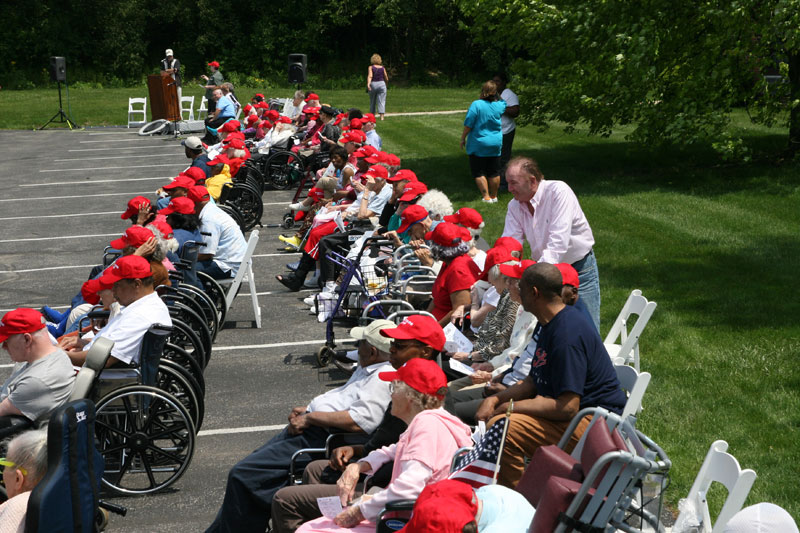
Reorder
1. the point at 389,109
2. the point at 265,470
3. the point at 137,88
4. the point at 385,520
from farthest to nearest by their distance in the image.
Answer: the point at 137,88 → the point at 389,109 → the point at 265,470 → the point at 385,520

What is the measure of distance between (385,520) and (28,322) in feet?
9.64

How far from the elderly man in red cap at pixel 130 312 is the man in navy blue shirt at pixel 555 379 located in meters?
2.86

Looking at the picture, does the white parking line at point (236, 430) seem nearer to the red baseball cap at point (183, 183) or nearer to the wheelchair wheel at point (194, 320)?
the wheelchair wheel at point (194, 320)

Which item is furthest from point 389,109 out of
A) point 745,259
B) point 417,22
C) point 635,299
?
point 635,299

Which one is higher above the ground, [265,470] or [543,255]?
[543,255]

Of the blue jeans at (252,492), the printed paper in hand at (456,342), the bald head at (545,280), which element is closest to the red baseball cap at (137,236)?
the printed paper in hand at (456,342)

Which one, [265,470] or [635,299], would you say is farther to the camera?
[635,299]

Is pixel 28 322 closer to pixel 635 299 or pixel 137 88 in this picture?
pixel 635 299

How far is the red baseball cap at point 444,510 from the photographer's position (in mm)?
3062

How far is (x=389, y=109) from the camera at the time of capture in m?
32.2

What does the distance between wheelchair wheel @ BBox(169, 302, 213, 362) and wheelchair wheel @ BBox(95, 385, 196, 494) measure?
4.87ft

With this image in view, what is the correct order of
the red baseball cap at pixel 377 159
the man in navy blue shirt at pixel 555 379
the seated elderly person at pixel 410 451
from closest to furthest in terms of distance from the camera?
the seated elderly person at pixel 410 451
the man in navy blue shirt at pixel 555 379
the red baseball cap at pixel 377 159

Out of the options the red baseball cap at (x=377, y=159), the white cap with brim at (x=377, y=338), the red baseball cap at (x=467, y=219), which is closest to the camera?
the white cap with brim at (x=377, y=338)

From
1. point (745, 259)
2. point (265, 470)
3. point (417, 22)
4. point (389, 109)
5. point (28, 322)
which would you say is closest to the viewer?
point (265, 470)
